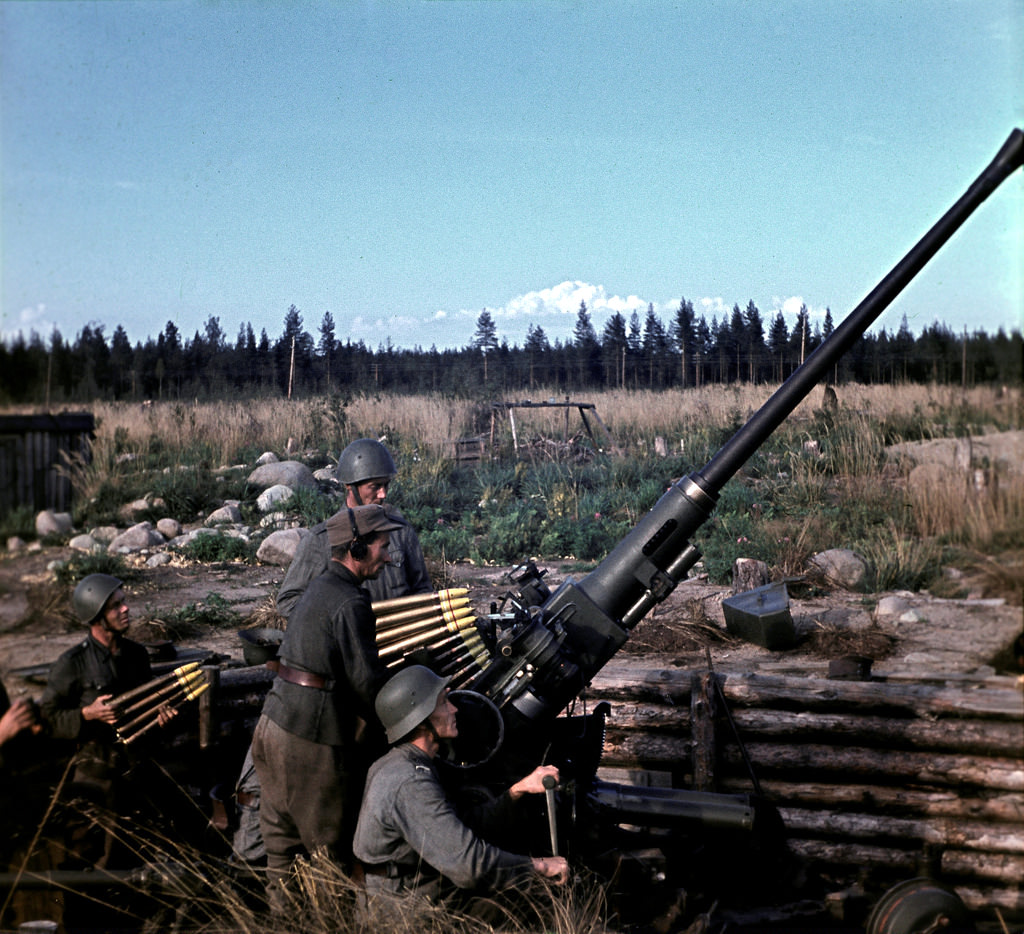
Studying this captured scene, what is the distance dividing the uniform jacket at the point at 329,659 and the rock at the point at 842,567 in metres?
6.39

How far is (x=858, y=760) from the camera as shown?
203 inches

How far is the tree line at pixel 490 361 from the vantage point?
5609 millimetres

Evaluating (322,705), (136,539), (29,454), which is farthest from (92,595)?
(136,539)

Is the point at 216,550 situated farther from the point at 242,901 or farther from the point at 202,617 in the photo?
the point at 242,901

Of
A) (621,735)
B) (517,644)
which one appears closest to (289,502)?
(621,735)

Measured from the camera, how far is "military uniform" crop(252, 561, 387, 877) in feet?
13.5

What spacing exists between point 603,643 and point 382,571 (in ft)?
4.60

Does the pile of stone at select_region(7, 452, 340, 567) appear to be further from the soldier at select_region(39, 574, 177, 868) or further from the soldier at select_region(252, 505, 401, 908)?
the soldier at select_region(252, 505, 401, 908)

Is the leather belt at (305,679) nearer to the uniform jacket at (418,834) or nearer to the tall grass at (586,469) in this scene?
the uniform jacket at (418,834)

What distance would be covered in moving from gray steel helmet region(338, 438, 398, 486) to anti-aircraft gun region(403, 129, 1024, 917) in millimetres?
1156

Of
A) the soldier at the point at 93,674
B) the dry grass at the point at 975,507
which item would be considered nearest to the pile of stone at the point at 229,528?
the soldier at the point at 93,674

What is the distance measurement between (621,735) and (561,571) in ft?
13.9

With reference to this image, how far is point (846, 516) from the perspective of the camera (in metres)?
9.85

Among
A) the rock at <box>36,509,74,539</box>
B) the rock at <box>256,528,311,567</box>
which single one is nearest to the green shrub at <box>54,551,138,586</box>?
the rock at <box>36,509,74,539</box>
